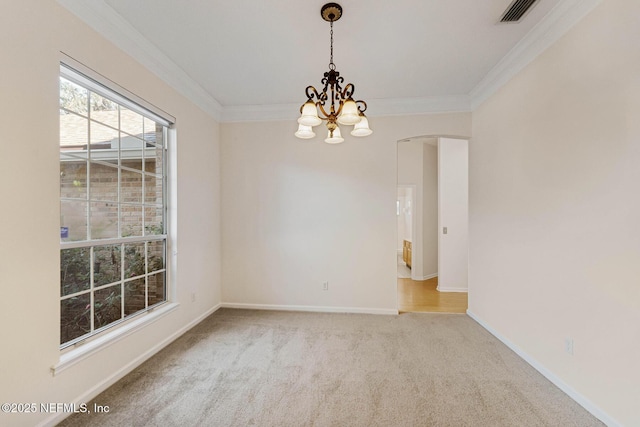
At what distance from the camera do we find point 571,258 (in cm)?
211

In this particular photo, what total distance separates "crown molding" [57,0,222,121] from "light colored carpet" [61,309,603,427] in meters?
2.74

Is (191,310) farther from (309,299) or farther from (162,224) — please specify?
(309,299)

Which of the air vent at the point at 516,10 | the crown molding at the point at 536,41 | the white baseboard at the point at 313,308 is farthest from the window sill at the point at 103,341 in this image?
the crown molding at the point at 536,41

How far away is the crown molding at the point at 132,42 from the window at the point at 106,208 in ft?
1.33

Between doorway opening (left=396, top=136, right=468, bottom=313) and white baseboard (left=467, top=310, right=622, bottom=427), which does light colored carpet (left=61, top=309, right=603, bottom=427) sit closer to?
white baseboard (left=467, top=310, right=622, bottom=427)

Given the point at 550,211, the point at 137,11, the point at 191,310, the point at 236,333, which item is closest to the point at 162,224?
the point at 191,310

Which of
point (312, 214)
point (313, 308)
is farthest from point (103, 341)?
point (312, 214)

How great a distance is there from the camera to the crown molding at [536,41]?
6.70ft

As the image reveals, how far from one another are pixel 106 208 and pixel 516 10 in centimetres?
356

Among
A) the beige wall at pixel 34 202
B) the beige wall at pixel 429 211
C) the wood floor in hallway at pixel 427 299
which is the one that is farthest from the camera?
the beige wall at pixel 429 211

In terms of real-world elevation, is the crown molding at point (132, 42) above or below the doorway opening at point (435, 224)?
above

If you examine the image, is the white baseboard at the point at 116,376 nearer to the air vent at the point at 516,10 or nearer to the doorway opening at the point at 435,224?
the doorway opening at the point at 435,224

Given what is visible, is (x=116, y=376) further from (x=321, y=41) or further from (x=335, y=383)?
(x=321, y=41)

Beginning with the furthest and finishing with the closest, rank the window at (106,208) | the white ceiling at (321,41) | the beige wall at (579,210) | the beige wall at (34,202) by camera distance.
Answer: the white ceiling at (321,41) < the window at (106,208) < the beige wall at (579,210) < the beige wall at (34,202)
